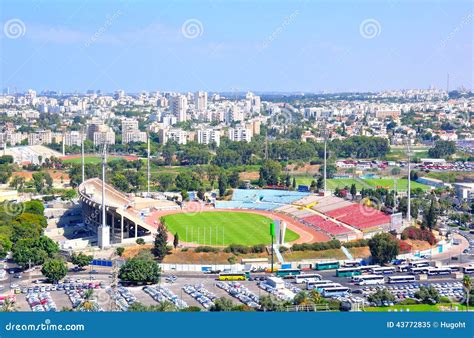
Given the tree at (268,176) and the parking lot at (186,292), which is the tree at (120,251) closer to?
the parking lot at (186,292)

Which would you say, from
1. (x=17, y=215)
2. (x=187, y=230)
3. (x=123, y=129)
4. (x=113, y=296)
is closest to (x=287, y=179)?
(x=187, y=230)

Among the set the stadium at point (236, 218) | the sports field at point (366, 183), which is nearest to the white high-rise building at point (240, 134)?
the sports field at point (366, 183)

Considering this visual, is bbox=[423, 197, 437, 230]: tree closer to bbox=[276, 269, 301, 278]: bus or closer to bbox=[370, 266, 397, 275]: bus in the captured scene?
bbox=[370, 266, 397, 275]: bus

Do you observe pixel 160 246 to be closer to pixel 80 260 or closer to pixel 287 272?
pixel 80 260

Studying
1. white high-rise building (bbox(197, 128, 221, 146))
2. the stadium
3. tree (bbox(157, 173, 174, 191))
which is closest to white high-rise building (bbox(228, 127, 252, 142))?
white high-rise building (bbox(197, 128, 221, 146))

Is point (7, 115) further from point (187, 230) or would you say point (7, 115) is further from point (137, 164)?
point (187, 230)

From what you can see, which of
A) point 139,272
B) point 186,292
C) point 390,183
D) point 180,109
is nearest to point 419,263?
point 186,292
